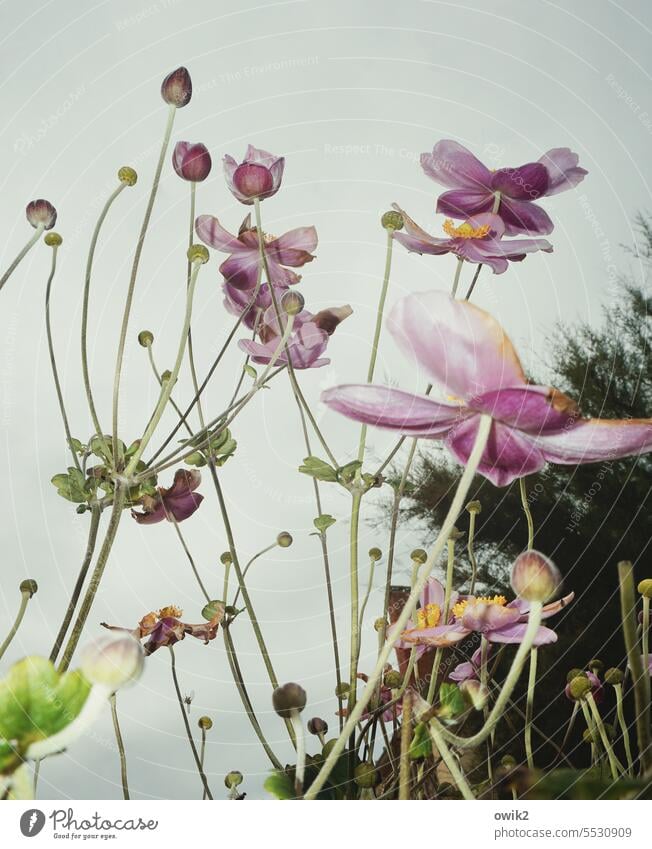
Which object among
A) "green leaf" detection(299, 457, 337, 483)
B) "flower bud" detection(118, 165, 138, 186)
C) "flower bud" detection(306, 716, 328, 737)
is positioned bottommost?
"flower bud" detection(306, 716, 328, 737)

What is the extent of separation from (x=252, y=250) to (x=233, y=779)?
0.91 feet

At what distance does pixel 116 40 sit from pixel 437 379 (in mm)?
368

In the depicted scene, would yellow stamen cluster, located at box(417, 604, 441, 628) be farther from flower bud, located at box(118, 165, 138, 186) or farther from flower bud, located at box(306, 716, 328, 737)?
flower bud, located at box(118, 165, 138, 186)

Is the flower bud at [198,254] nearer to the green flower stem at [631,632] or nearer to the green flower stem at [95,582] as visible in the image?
the green flower stem at [95,582]

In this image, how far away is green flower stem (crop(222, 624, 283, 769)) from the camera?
34 centimetres

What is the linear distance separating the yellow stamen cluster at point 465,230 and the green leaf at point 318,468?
0.44 ft

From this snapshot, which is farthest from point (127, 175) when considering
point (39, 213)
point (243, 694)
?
point (243, 694)

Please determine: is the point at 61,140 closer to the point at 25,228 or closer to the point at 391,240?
the point at 25,228

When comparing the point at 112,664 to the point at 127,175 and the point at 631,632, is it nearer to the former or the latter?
the point at 631,632

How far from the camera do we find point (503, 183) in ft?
1.22

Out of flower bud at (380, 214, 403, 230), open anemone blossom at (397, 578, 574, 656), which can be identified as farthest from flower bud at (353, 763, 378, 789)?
flower bud at (380, 214, 403, 230)

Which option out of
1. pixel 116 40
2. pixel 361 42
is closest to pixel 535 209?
pixel 361 42

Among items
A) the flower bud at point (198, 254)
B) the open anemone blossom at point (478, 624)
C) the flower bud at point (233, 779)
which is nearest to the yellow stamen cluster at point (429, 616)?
the open anemone blossom at point (478, 624)

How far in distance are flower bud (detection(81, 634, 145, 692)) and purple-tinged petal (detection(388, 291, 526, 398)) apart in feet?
0.37
